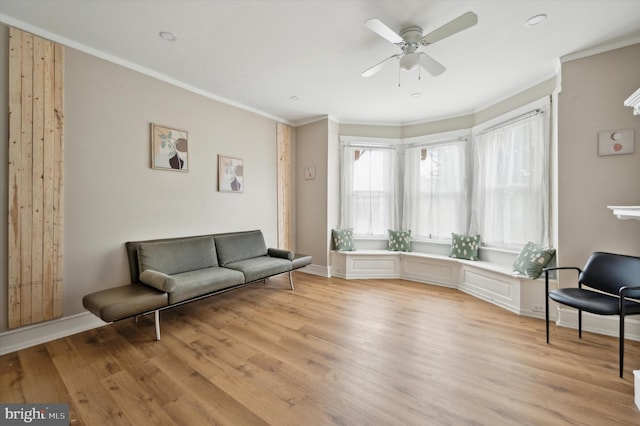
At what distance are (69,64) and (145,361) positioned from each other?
9.19ft

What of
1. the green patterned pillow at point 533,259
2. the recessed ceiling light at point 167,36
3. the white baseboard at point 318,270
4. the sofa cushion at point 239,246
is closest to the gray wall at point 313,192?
the white baseboard at point 318,270

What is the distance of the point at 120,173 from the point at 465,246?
466cm

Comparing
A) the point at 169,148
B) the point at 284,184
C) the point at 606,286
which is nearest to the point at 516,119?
the point at 606,286

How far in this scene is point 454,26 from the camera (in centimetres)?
194

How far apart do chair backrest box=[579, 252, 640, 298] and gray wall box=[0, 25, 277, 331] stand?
420 cm

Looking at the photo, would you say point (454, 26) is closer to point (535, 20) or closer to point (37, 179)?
point (535, 20)

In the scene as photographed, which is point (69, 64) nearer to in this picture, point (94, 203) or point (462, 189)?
point (94, 203)

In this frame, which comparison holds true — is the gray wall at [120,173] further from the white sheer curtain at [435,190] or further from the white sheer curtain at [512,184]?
the white sheer curtain at [512,184]

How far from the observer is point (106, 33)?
7.83 ft

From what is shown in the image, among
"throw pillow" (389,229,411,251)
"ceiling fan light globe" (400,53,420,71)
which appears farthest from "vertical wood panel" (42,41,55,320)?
"throw pillow" (389,229,411,251)

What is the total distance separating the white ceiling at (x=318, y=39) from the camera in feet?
6.77

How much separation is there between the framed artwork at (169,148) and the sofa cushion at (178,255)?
3.04 ft

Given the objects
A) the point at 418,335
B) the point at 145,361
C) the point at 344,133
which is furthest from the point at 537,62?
the point at 145,361

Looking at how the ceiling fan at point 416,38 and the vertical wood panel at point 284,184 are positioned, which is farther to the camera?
the vertical wood panel at point 284,184
